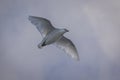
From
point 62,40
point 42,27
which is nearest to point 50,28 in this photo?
point 42,27

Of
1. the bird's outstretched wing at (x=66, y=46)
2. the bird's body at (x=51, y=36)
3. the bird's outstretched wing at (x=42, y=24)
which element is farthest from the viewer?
the bird's outstretched wing at (x=66, y=46)

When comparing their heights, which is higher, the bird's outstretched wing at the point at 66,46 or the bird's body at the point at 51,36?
the bird's body at the point at 51,36

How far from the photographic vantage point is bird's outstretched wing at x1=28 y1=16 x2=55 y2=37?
5213mm

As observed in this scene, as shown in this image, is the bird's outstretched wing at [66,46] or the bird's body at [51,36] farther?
the bird's outstretched wing at [66,46]

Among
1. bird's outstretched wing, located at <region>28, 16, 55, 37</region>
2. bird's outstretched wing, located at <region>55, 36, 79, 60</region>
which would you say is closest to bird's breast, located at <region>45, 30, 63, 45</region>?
bird's outstretched wing, located at <region>28, 16, 55, 37</region>

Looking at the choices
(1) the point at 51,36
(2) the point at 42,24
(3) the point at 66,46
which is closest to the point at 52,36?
(1) the point at 51,36

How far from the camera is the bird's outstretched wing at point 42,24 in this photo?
5213 mm

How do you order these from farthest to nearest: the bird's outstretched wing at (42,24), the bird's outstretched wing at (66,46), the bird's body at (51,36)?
the bird's outstretched wing at (66,46)
the bird's outstretched wing at (42,24)
the bird's body at (51,36)

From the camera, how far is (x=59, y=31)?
4867 mm

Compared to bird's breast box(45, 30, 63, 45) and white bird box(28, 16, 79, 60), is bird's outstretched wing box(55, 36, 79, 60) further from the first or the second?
bird's breast box(45, 30, 63, 45)

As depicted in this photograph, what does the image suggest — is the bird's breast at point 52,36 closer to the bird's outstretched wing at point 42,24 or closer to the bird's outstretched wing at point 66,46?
the bird's outstretched wing at point 42,24

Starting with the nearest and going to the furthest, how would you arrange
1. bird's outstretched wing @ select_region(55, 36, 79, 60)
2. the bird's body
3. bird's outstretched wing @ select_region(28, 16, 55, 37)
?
the bird's body → bird's outstretched wing @ select_region(28, 16, 55, 37) → bird's outstretched wing @ select_region(55, 36, 79, 60)

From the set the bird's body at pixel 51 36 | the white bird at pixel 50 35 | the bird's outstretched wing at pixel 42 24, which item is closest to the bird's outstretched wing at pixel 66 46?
the white bird at pixel 50 35

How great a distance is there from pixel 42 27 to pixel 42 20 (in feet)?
A: 0.64
